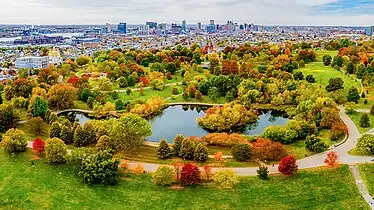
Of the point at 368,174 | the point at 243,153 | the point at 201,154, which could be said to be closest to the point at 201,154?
the point at 201,154

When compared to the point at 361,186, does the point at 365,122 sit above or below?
above

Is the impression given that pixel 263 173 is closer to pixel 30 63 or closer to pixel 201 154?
pixel 201 154

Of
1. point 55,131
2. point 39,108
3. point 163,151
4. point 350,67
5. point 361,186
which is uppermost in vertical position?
point 350,67

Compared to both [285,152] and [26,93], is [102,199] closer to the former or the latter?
[285,152]

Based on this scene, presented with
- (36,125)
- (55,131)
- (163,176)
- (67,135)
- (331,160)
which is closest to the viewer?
(163,176)

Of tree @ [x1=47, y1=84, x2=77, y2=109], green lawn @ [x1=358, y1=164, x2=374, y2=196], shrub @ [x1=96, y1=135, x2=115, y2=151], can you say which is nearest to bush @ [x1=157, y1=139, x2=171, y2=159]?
shrub @ [x1=96, y1=135, x2=115, y2=151]

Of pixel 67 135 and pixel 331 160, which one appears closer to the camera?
pixel 331 160

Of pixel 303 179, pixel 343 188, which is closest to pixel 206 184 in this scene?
pixel 303 179

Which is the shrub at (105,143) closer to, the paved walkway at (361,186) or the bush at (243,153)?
the bush at (243,153)
